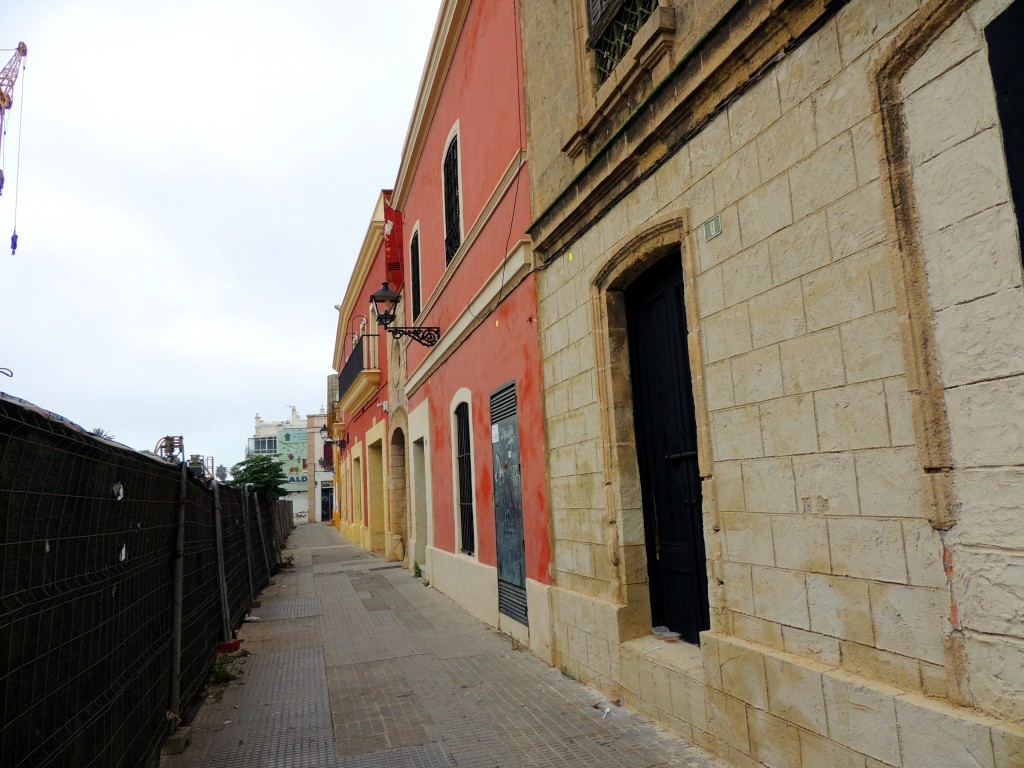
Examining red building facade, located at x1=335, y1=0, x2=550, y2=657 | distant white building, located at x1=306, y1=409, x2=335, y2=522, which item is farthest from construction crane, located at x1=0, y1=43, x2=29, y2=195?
red building facade, located at x1=335, y1=0, x2=550, y2=657

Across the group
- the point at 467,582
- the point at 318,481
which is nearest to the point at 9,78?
the point at 318,481

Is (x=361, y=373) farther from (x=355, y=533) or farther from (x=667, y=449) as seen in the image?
(x=667, y=449)

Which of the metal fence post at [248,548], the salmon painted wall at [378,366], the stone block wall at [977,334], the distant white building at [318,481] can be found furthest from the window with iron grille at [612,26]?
the distant white building at [318,481]

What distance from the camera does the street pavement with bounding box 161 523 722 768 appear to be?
4344 millimetres

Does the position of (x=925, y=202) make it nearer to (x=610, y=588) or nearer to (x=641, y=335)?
(x=641, y=335)

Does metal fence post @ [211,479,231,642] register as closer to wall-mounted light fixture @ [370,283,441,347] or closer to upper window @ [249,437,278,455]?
wall-mounted light fixture @ [370,283,441,347]

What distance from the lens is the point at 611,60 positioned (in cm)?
543

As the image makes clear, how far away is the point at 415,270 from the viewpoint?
45.7 feet

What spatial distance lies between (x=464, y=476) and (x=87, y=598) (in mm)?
7076

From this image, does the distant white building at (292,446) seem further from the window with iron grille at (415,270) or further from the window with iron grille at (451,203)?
the window with iron grille at (451,203)

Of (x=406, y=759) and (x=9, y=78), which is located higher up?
(x=9, y=78)

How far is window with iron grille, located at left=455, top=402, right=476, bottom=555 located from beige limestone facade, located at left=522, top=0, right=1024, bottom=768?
464 cm

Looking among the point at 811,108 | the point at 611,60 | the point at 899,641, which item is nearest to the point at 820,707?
the point at 899,641

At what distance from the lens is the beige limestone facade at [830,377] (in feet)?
8.27
